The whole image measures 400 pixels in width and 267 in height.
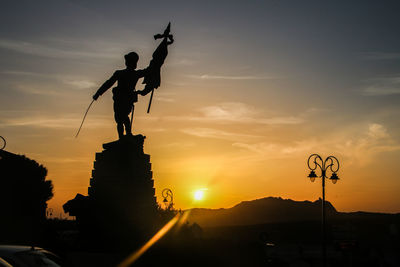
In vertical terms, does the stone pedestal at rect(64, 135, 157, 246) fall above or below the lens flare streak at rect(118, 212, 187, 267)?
above

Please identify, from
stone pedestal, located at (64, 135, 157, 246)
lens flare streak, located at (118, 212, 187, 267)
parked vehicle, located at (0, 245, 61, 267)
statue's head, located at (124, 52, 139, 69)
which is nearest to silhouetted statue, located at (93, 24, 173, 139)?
statue's head, located at (124, 52, 139, 69)

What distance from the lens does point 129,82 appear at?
72.0 ft

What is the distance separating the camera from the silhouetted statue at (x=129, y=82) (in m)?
21.9

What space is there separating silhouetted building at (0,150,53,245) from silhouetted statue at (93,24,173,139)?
1111cm

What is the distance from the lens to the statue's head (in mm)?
21828

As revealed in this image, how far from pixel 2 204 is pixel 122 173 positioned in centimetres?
1556

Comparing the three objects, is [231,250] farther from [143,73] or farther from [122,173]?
[143,73]

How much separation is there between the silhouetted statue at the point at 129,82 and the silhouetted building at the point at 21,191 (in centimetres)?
1111

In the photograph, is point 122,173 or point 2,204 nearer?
point 122,173

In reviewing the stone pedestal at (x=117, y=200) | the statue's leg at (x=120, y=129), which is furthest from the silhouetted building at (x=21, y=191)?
the statue's leg at (x=120, y=129)

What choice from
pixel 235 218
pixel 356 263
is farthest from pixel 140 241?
pixel 235 218

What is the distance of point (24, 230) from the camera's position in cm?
2817

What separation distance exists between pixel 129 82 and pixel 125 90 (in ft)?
1.14

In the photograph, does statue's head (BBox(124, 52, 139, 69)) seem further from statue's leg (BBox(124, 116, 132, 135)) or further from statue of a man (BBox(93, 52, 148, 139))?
statue's leg (BBox(124, 116, 132, 135))
